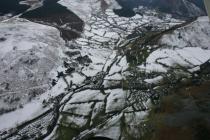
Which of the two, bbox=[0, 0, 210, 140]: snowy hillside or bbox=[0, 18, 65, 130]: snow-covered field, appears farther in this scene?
bbox=[0, 18, 65, 130]: snow-covered field

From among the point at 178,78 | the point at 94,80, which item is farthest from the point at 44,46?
the point at 178,78

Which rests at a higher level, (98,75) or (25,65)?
(25,65)

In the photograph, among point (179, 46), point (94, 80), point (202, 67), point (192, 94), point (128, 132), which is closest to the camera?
point (128, 132)

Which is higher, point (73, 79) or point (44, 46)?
point (44, 46)

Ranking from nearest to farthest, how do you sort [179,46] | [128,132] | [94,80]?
[128,132] → [94,80] → [179,46]

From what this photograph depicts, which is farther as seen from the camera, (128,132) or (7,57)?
(7,57)

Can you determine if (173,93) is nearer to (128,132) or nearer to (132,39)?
(128,132)

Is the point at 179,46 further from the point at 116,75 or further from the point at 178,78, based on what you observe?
the point at 116,75

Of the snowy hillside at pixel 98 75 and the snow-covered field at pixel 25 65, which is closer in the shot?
the snowy hillside at pixel 98 75

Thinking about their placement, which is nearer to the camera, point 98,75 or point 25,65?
point 25,65
